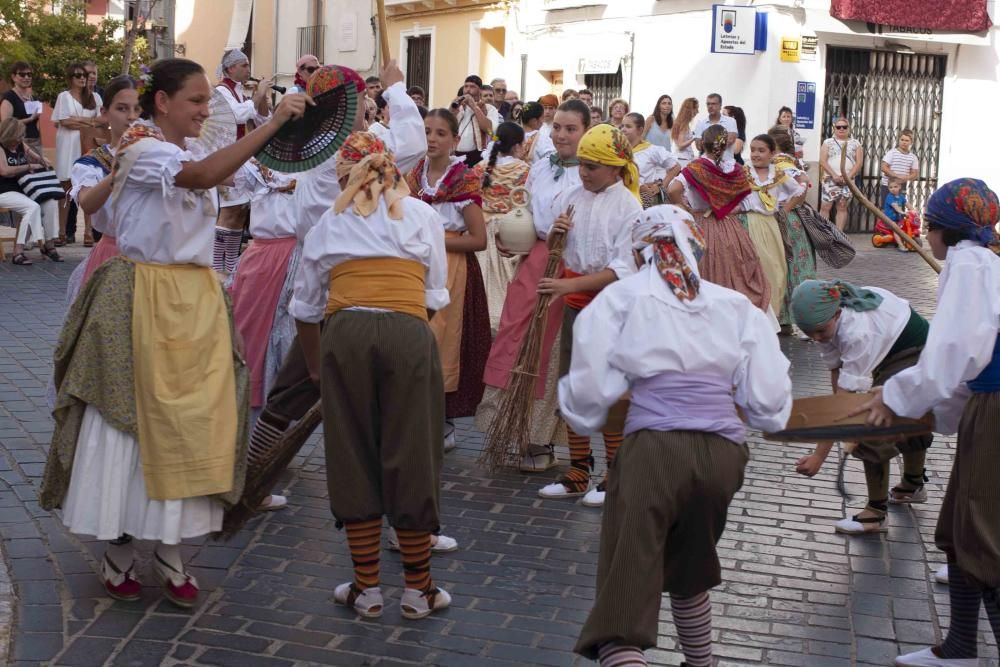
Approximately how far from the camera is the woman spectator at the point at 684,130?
18406 millimetres

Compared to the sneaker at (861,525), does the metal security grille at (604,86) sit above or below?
above

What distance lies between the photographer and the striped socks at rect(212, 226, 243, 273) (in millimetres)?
11531

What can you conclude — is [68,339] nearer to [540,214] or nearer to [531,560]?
[531,560]

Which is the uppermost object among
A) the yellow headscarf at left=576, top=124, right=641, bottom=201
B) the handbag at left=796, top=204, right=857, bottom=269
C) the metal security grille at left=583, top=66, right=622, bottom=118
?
the metal security grille at left=583, top=66, right=622, bottom=118

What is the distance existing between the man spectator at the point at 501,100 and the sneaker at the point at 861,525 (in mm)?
11616

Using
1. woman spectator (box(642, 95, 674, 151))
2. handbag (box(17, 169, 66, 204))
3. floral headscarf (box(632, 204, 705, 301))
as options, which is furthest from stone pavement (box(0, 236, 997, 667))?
woman spectator (box(642, 95, 674, 151))

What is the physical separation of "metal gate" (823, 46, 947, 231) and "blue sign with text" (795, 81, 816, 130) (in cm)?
45

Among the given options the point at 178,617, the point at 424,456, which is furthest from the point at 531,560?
the point at 178,617

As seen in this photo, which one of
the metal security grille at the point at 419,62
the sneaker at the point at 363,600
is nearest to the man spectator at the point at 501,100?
the sneaker at the point at 363,600

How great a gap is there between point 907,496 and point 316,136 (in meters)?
3.65

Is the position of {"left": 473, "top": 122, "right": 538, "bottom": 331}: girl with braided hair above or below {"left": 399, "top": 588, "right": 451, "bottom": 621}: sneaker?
above

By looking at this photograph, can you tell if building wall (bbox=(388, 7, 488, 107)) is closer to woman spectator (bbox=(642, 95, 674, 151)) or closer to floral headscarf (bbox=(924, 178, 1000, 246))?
woman spectator (bbox=(642, 95, 674, 151))

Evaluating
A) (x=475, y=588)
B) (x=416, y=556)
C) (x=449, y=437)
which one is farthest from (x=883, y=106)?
(x=416, y=556)

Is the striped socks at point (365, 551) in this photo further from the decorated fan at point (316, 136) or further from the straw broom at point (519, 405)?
the straw broom at point (519, 405)
